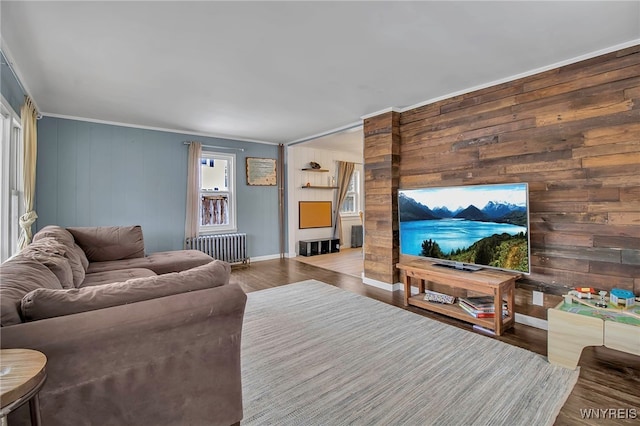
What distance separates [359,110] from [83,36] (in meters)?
2.94

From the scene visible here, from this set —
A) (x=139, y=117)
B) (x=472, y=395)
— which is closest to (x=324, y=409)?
(x=472, y=395)

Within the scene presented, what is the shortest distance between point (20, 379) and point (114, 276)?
2.37m

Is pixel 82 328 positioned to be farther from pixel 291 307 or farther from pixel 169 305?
pixel 291 307

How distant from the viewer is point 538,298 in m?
2.85

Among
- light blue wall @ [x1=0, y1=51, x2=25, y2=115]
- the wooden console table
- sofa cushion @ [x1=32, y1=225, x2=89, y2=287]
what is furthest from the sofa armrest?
light blue wall @ [x1=0, y1=51, x2=25, y2=115]

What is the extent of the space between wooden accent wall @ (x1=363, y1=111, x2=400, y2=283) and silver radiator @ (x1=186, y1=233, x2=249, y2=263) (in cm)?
249

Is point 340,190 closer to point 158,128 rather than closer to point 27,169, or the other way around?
point 158,128

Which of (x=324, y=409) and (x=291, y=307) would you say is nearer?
(x=324, y=409)

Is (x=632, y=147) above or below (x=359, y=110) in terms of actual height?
below

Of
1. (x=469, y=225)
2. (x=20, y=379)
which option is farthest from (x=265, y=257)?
(x=20, y=379)

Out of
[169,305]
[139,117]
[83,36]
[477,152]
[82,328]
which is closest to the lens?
[82,328]

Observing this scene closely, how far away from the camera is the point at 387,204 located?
4.03 meters

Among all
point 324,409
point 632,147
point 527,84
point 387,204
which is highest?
point 527,84

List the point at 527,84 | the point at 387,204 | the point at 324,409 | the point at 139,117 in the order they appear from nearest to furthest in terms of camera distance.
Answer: the point at 324,409
the point at 527,84
the point at 387,204
the point at 139,117
